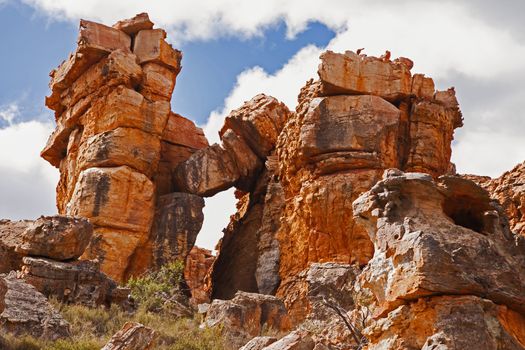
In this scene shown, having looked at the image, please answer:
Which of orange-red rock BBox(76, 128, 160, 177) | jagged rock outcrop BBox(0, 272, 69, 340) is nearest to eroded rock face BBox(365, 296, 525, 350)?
jagged rock outcrop BBox(0, 272, 69, 340)

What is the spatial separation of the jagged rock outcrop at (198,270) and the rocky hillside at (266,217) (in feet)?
0.83

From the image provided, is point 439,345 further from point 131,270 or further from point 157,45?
point 157,45

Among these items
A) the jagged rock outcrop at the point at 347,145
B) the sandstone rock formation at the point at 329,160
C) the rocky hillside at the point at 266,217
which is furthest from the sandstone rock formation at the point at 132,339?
the jagged rock outcrop at the point at 347,145

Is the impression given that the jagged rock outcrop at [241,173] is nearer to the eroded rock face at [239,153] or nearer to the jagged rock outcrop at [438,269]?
the eroded rock face at [239,153]

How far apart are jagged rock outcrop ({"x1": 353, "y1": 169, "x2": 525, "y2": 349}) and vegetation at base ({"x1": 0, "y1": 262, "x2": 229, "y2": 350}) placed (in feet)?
16.6

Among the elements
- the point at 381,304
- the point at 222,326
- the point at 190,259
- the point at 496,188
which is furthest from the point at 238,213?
the point at 381,304

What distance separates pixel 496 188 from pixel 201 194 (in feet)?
39.9

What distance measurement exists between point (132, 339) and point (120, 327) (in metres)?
3.81

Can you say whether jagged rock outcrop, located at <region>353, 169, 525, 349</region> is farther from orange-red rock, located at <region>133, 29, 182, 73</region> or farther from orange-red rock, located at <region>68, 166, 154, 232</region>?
orange-red rock, located at <region>133, 29, 182, 73</region>

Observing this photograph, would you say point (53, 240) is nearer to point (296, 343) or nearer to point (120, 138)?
point (296, 343)

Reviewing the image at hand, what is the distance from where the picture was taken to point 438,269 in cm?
969

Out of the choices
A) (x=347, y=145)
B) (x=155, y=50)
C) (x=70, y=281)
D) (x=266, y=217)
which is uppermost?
(x=155, y=50)

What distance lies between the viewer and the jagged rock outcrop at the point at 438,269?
9.53 m

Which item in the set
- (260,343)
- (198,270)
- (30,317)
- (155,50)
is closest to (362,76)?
(155,50)
